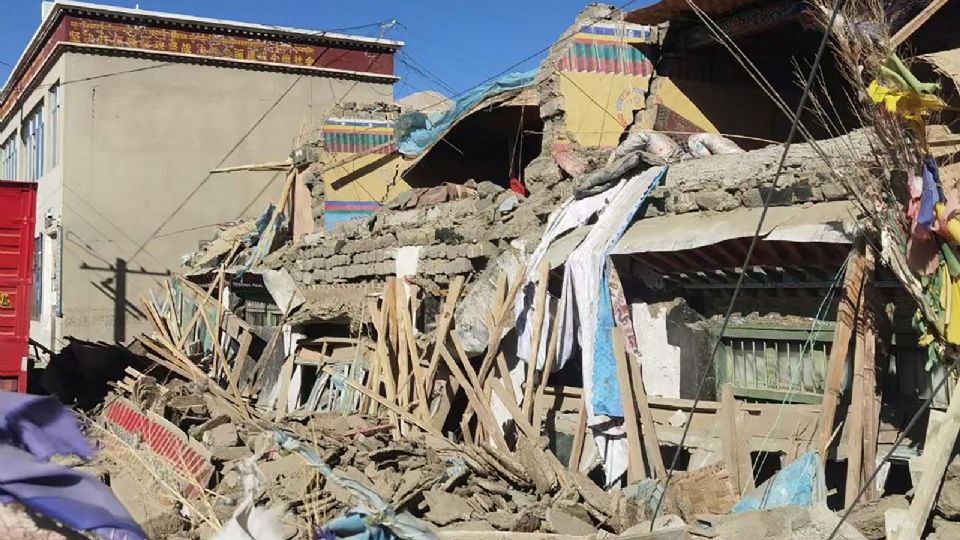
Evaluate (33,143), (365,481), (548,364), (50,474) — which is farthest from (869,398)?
(33,143)

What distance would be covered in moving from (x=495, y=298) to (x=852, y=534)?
13.2 ft

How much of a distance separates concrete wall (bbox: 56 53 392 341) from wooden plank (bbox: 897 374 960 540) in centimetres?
1790

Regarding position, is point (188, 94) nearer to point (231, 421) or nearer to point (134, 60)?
point (134, 60)

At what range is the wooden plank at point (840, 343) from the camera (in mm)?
6180

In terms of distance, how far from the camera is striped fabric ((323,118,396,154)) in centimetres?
A: 1606

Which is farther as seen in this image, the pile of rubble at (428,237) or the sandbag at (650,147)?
the pile of rubble at (428,237)

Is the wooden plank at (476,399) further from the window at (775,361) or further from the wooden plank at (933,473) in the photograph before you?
the wooden plank at (933,473)

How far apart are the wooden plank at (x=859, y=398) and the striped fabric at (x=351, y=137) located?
10.6 m

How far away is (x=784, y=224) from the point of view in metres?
6.53

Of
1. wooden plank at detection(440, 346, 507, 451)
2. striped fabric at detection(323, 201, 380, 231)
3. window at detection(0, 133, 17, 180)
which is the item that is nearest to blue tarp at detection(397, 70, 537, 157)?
striped fabric at detection(323, 201, 380, 231)

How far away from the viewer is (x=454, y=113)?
13.0 metres

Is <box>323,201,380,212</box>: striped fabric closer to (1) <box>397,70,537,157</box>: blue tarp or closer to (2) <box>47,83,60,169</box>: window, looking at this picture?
(1) <box>397,70,537,157</box>: blue tarp

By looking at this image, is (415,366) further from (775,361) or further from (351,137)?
(351,137)

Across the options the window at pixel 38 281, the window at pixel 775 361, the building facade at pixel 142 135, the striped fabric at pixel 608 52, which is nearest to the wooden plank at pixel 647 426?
the window at pixel 775 361
